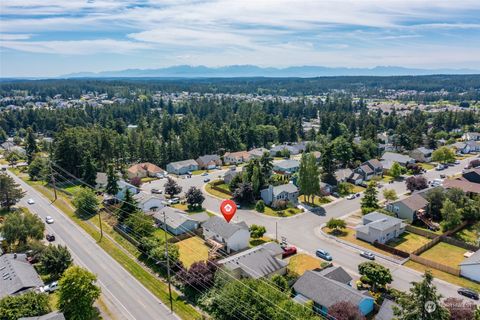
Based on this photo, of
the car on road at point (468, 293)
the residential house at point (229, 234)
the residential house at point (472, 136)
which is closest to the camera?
the car on road at point (468, 293)

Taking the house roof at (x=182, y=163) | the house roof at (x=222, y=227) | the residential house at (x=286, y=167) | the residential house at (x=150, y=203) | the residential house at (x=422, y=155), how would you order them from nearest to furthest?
the house roof at (x=222, y=227) < the residential house at (x=150, y=203) < the residential house at (x=286, y=167) < the house roof at (x=182, y=163) < the residential house at (x=422, y=155)

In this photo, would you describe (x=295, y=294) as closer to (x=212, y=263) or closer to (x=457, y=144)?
(x=212, y=263)

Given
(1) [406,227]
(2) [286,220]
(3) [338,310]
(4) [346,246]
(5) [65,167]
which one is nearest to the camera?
(3) [338,310]

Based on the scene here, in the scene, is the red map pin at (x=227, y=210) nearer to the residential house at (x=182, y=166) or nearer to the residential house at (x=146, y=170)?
the residential house at (x=146, y=170)

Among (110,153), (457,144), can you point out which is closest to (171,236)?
(110,153)

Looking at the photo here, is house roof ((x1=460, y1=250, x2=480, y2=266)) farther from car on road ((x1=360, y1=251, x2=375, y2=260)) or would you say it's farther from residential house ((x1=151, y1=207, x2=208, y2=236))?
residential house ((x1=151, y1=207, x2=208, y2=236))

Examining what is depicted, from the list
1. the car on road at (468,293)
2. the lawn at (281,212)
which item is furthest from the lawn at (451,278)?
the lawn at (281,212)
